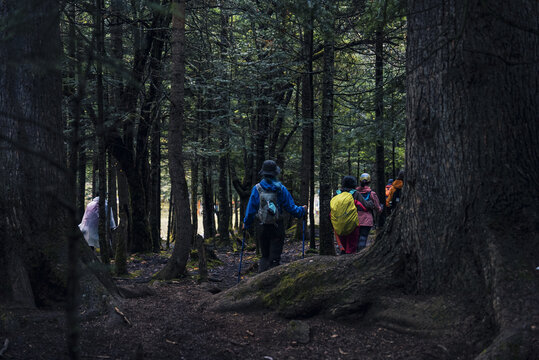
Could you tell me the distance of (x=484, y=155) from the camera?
433cm

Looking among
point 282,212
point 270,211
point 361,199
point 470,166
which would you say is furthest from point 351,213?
point 470,166

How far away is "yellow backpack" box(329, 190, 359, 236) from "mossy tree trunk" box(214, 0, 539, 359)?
11.0ft

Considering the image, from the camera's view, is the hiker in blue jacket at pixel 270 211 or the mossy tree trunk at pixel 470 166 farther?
the hiker in blue jacket at pixel 270 211

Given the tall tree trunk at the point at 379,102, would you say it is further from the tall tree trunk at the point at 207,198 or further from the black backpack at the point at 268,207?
the tall tree trunk at the point at 207,198

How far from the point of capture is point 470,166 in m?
4.36

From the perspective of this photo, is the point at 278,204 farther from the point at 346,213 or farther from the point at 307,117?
the point at 307,117

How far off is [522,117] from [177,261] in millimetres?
6602

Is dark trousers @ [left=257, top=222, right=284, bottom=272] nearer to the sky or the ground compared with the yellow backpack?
nearer to the ground

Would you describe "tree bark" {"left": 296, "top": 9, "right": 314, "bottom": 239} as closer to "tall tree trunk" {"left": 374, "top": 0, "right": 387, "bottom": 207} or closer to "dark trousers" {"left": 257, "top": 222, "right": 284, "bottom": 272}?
"tall tree trunk" {"left": 374, "top": 0, "right": 387, "bottom": 207}

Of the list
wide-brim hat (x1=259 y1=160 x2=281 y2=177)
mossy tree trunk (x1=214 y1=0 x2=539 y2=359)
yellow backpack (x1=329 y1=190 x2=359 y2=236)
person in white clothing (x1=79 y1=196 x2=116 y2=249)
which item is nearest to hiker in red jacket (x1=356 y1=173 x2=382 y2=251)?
yellow backpack (x1=329 y1=190 x2=359 y2=236)

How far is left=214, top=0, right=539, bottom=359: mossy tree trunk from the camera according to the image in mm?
4125

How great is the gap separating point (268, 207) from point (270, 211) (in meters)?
0.08

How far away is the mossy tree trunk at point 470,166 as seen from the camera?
4.12 metres

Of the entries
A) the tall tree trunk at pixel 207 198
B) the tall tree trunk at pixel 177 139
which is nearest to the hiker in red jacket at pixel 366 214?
the tall tree trunk at pixel 177 139
